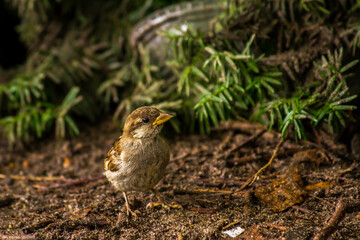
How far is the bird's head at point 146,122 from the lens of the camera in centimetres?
290

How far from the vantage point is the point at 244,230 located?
2494 millimetres

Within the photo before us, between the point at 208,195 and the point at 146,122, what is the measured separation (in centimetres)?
83

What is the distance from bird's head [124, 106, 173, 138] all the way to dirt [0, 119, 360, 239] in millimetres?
626

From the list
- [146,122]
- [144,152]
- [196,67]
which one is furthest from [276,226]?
[196,67]

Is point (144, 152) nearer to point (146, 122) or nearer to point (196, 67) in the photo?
point (146, 122)

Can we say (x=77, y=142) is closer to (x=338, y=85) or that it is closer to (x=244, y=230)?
A: (x=244, y=230)

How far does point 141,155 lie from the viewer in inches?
114

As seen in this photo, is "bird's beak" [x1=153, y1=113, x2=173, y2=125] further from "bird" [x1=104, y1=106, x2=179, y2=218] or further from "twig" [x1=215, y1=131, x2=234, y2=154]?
"twig" [x1=215, y1=131, x2=234, y2=154]

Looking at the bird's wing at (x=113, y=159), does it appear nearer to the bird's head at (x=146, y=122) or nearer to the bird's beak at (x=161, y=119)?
the bird's head at (x=146, y=122)

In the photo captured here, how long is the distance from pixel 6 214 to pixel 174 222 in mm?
1592

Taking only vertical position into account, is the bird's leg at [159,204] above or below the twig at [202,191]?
above

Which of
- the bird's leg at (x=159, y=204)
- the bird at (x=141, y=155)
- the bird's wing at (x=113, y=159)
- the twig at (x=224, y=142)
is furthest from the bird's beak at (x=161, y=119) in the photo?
the twig at (x=224, y=142)

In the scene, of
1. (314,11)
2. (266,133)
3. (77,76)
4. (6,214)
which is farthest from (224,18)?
(6,214)

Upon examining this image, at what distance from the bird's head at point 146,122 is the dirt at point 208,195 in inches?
24.6
